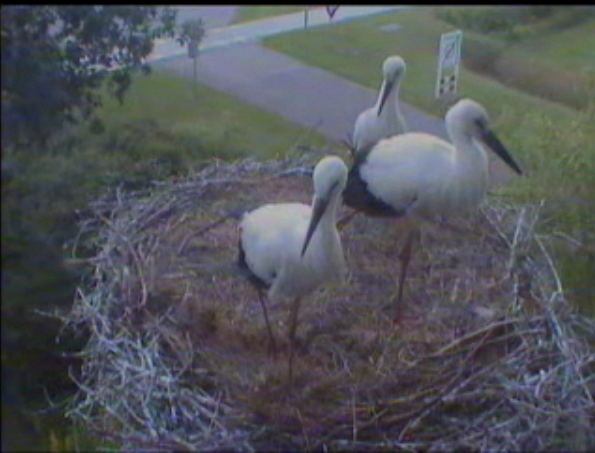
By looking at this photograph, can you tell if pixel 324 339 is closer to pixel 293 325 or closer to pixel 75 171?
pixel 293 325

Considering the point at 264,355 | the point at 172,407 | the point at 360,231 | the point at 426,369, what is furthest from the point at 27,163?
the point at 360,231

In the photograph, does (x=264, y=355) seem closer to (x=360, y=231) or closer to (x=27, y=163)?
(x=360, y=231)

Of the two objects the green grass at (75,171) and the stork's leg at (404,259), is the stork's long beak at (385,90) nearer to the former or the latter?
the green grass at (75,171)

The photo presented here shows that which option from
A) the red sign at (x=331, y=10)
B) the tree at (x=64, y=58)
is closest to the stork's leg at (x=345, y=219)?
the red sign at (x=331, y=10)

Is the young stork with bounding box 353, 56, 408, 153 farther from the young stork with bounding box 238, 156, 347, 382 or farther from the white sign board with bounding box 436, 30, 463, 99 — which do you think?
the young stork with bounding box 238, 156, 347, 382

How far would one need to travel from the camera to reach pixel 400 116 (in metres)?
2.25

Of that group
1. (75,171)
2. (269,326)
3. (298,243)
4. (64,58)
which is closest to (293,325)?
(269,326)

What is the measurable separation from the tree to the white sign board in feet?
1.77

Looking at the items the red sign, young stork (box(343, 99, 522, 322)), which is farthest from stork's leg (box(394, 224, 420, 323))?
the red sign

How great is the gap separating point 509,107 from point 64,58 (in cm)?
89

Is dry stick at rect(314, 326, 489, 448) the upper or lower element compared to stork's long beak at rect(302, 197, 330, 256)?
lower

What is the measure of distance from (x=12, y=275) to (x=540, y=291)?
3.67 feet

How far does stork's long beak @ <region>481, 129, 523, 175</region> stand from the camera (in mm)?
2064

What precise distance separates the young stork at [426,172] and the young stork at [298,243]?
0.78 ft
